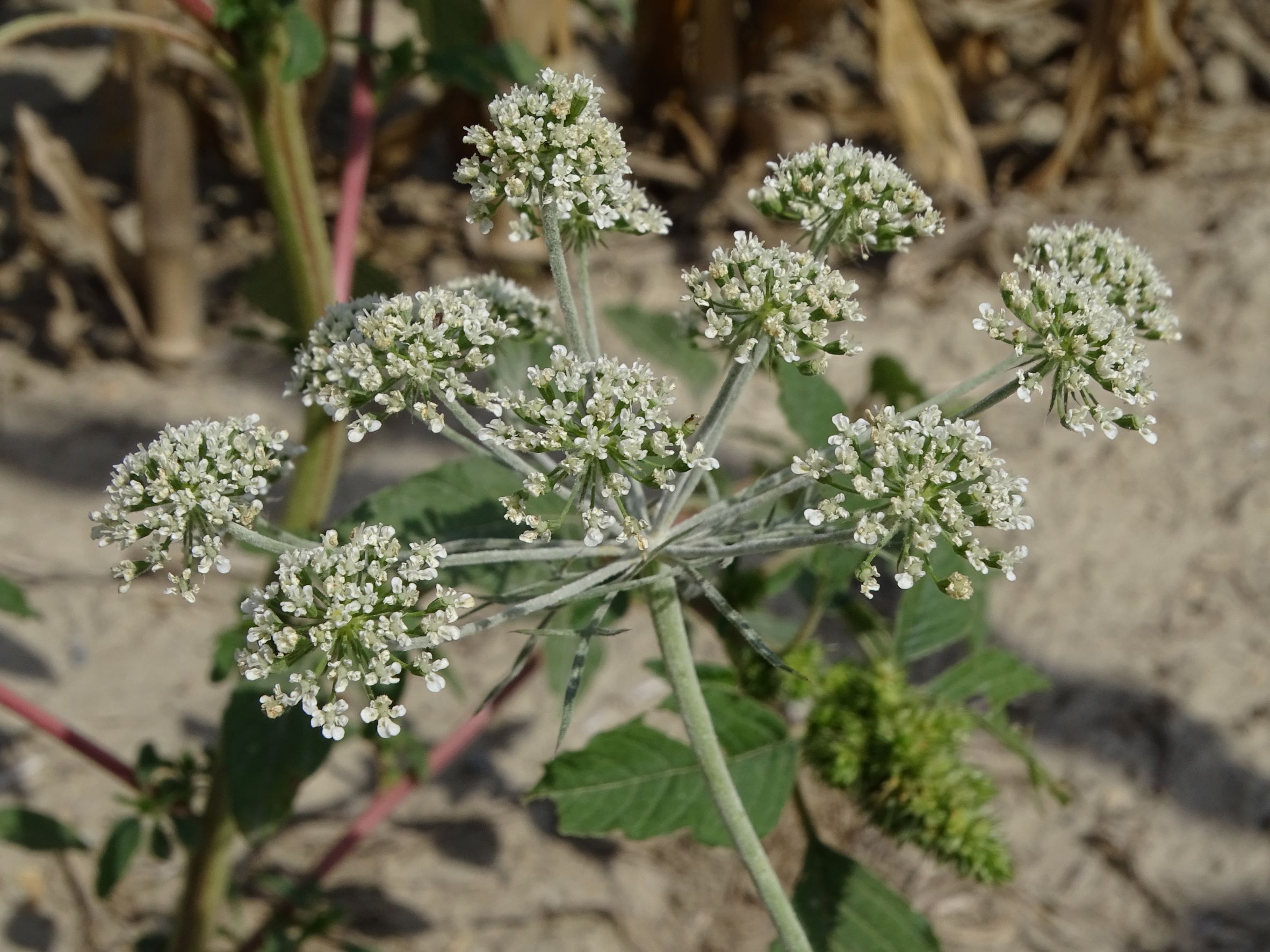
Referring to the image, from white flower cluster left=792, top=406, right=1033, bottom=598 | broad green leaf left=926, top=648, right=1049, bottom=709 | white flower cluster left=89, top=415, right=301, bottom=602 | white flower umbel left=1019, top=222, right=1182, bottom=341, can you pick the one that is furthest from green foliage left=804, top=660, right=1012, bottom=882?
white flower cluster left=89, top=415, right=301, bottom=602

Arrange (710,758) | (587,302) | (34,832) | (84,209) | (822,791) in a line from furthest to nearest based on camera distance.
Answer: (84,209) < (822,791) < (34,832) < (587,302) < (710,758)

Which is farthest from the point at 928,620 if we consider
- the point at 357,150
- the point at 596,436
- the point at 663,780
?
the point at 357,150

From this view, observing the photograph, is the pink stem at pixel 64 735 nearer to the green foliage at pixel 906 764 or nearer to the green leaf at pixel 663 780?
the green leaf at pixel 663 780

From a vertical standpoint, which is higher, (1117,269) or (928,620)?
(1117,269)

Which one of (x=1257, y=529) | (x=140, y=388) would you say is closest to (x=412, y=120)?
(x=140, y=388)

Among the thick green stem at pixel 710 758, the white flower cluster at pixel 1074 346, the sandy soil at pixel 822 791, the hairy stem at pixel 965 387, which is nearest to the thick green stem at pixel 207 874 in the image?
the sandy soil at pixel 822 791

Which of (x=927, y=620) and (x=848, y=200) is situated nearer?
(x=848, y=200)

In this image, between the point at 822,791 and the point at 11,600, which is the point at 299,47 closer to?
the point at 11,600

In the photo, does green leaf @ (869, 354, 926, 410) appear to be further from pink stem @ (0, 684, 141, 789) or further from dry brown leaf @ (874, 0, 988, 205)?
dry brown leaf @ (874, 0, 988, 205)
